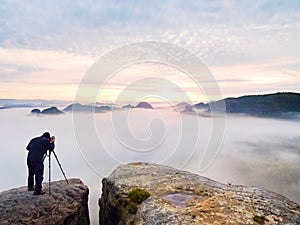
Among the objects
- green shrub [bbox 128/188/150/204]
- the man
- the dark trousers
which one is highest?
the man

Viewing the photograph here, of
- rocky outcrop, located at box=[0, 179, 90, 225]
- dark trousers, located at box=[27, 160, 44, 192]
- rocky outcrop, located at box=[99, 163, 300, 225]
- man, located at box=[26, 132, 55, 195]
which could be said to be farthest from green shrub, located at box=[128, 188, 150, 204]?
man, located at box=[26, 132, 55, 195]

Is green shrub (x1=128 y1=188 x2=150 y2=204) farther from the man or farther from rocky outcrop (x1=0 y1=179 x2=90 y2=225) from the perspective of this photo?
the man

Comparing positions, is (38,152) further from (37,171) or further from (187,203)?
(187,203)

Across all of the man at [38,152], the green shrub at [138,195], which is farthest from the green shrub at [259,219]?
the man at [38,152]

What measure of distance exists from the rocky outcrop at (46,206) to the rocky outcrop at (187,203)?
2623 mm

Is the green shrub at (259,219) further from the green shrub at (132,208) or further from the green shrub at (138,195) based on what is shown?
the green shrub at (132,208)

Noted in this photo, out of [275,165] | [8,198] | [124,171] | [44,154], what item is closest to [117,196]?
[124,171]

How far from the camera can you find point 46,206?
1950 centimetres

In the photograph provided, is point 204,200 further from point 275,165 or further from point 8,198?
point 275,165

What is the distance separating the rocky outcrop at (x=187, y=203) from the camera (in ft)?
45.7

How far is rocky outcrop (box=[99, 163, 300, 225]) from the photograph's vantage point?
13922 mm

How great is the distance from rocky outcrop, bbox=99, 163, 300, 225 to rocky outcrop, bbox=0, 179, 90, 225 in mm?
2623

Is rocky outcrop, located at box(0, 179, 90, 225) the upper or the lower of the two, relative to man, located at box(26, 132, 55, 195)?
lower

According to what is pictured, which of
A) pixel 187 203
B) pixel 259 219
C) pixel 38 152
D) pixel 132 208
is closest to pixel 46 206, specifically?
pixel 38 152
